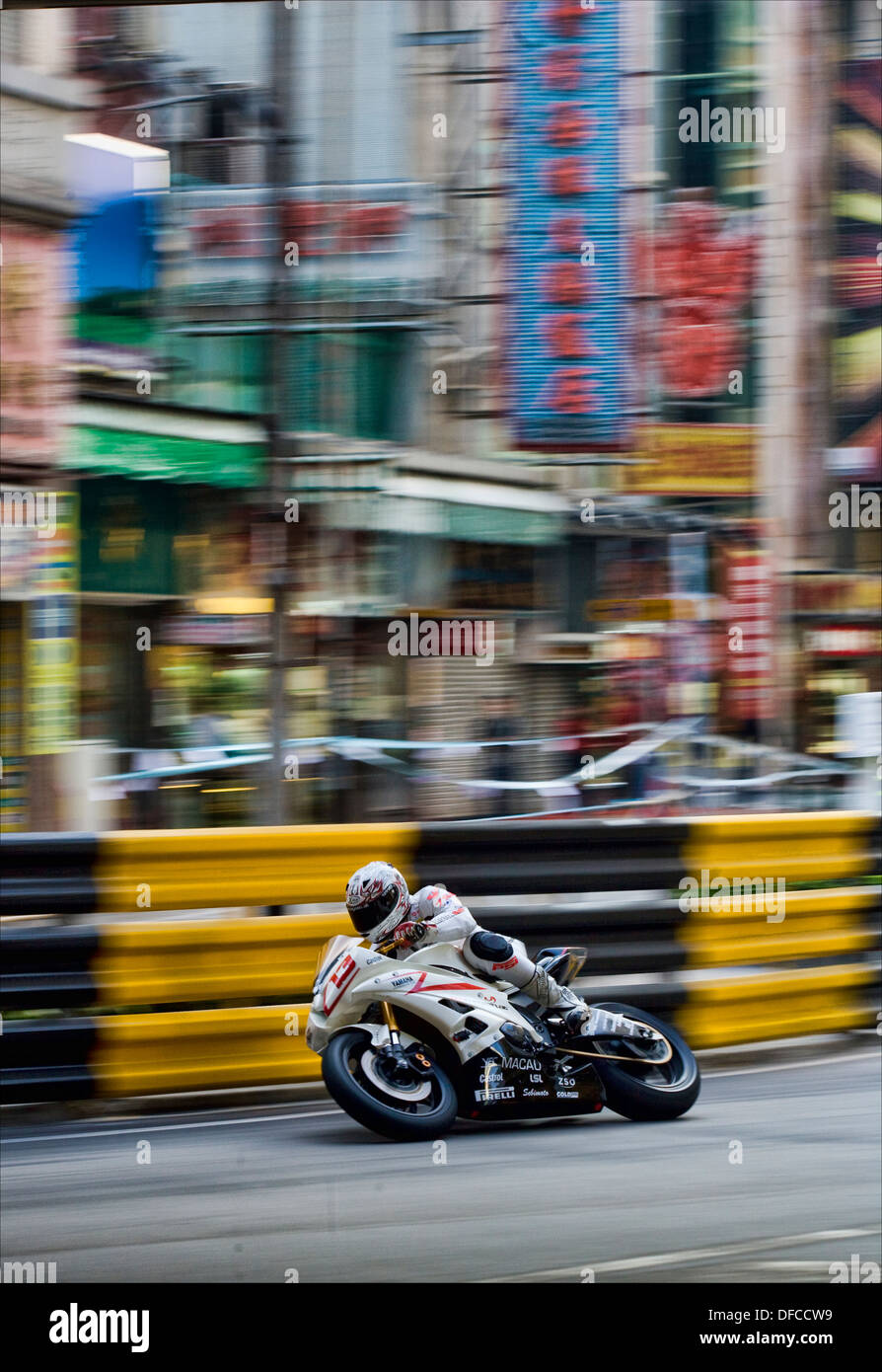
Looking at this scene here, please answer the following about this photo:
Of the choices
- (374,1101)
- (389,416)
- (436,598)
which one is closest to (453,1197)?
(374,1101)

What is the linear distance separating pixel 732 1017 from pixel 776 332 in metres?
21.0

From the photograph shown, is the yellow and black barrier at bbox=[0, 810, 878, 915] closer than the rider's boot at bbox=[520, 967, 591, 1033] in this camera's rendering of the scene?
No

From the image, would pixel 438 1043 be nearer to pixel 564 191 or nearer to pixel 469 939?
pixel 469 939

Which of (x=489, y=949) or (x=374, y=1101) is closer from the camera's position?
(x=374, y=1101)

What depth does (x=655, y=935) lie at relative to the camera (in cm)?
727

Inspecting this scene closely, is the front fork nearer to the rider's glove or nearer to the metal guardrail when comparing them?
the rider's glove

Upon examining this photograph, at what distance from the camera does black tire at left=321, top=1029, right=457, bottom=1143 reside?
5.66m

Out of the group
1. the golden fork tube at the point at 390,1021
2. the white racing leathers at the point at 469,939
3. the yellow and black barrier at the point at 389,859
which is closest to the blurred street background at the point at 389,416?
the yellow and black barrier at the point at 389,859

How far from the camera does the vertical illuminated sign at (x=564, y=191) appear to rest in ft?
58.3

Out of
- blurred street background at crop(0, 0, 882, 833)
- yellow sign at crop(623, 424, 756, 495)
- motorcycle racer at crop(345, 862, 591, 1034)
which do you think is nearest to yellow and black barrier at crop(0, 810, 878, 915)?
motorcycle racer at crop(345, 862, 591, 1034)

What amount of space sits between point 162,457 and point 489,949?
40.0ft

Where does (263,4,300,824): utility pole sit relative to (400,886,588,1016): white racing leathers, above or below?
above

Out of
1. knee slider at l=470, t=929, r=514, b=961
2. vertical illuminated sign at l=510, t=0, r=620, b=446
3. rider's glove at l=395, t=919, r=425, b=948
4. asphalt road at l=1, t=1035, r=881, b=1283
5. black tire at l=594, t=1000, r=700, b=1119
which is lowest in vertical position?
asphalt road at l=1, t=1035, r=881, b=1283

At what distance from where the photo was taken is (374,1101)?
568 centimetres
